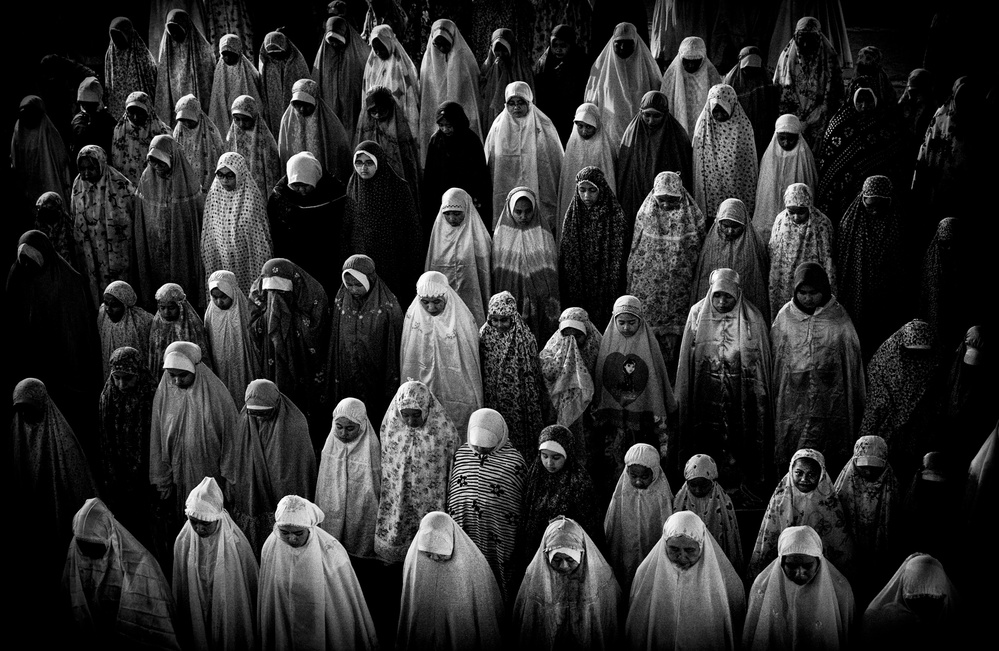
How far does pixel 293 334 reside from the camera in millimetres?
8484

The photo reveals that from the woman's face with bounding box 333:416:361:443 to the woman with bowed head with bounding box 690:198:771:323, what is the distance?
2324 mm

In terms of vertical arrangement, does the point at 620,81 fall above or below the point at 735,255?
above

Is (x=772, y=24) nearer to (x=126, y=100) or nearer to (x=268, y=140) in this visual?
(x=268, y=140)

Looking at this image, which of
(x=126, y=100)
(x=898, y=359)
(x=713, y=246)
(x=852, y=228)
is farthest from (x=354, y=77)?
(x=898, y=359)

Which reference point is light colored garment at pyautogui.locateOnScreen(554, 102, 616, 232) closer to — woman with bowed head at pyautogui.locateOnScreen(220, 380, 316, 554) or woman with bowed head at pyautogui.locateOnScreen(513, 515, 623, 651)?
woman with bowed head at pyautogui.locateOnScreen(220, 380, 316, 554)

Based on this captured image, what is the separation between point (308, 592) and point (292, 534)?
1.06 ft

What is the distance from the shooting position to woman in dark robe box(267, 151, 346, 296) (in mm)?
9039

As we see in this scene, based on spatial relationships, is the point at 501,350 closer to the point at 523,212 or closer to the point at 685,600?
the point at 523,212

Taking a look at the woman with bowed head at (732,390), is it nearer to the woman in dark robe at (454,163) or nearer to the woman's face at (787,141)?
the woman's face at (787,141)

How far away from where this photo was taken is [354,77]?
10500 millimetres

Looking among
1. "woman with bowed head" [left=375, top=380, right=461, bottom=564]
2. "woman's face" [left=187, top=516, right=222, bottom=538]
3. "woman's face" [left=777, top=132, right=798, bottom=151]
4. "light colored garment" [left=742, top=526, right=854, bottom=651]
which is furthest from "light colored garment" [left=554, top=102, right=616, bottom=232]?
"woman's face" [left=187, top=516, right=222, bottom=538]

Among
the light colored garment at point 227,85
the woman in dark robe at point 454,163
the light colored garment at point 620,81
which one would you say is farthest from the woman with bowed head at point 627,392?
the light colored garment at point 227,85

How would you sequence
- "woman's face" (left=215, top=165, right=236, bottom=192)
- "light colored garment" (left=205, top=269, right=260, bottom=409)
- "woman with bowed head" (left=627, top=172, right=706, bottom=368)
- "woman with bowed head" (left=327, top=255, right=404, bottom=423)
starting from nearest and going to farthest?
1. "woman with bowed head" (left=327, top=255, right=404, bottom=423)
2. "light colored garment" (left=205, top=269, right=260, bottom=409)
3. "woman with bowed head" (left=627, top=172, right=706, bottom=368)
4. "woman's face" (left=215, top=165, right=236, bottom=192)

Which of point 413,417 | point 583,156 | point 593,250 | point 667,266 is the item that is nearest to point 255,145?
point 583,156
